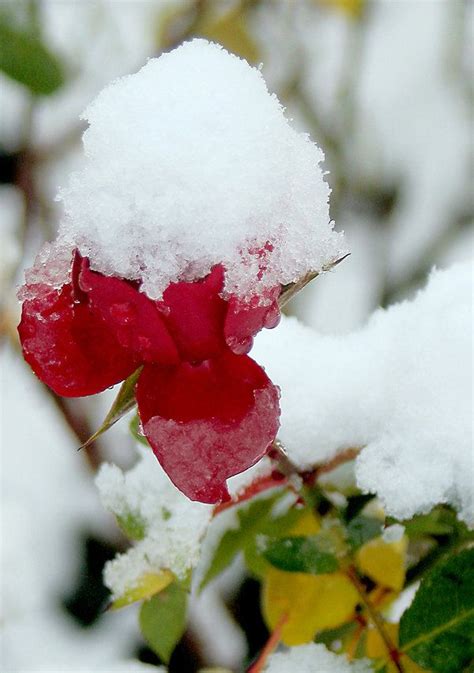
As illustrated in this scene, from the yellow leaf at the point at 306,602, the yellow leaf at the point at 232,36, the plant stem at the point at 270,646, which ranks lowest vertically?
the yellow leaf at the point at 232,36

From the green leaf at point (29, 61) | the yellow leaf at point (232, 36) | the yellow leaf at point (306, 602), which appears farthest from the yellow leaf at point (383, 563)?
the yellow leaf at point (232, 36)

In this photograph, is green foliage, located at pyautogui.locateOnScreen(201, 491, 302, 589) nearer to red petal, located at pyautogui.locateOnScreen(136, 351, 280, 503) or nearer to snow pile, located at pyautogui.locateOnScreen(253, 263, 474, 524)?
snow pile, located at pyautogui.locateOnScreen(253, 263, 474, 524)

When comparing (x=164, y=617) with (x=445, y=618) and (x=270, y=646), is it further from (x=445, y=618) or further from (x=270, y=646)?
(x=445, y=618)

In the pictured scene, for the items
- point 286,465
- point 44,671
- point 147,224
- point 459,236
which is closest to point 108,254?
point 147,224

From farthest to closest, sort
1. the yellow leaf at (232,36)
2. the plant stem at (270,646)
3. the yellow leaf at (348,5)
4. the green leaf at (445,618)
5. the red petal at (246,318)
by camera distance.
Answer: the yellow leaf at (348,5)
the yellow leaf at (232,36)
the plant stem at (270,646)
the green leaf at (445,618)
the red petal at (246,318)

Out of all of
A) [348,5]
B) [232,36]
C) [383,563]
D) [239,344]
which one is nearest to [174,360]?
[239,344]

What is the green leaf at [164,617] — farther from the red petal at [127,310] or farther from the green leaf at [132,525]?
the red petal at [127,310]

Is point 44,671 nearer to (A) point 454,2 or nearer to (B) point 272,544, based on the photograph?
(B) point 272,544
